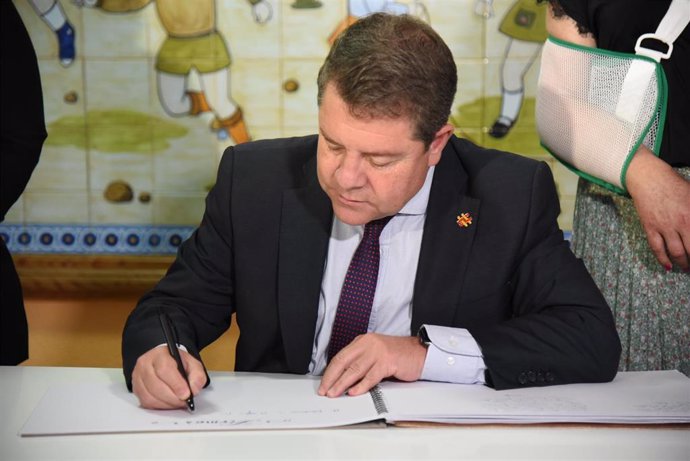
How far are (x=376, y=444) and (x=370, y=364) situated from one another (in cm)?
28

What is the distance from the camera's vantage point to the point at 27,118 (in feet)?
6.87

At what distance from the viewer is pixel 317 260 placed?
2.09 m

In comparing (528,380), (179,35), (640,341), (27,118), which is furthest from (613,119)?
(179,35)

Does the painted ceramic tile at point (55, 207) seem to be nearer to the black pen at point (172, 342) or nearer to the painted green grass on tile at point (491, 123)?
the painted green grass on tile at point (491, 123)

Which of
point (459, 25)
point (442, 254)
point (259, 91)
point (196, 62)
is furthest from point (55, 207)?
point (442, 254)

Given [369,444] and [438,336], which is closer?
[369,444]

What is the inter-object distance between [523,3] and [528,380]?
305 cm

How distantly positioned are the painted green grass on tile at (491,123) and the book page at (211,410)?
3.03 m

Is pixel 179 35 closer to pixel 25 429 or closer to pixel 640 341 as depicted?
pixel 640 341

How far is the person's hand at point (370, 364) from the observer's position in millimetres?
1736

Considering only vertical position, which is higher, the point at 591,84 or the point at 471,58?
the point at 591,84

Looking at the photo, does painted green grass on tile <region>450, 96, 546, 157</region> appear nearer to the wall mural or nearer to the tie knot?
the wall mural

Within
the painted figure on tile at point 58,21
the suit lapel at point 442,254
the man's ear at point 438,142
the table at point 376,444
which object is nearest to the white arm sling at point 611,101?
the suit lapel at point 442,254

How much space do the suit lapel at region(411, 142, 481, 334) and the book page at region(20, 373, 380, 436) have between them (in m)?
0.37
